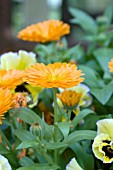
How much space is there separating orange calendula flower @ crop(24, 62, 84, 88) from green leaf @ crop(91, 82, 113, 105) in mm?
131

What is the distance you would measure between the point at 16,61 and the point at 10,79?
0.57ft

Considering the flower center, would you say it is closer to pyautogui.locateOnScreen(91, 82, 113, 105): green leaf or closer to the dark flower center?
the dark flower center

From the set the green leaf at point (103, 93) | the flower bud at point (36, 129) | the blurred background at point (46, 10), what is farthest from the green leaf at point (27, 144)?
the blurred background at point (46, 10)

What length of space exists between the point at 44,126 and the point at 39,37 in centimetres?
30

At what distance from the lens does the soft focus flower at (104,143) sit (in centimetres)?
58

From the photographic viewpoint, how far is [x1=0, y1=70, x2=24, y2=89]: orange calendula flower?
0.62m

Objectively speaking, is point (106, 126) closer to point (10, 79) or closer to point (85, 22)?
point (10, 79)

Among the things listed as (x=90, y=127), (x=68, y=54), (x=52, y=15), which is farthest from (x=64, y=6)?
(x=90, y=127)

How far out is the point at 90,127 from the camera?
73 cm

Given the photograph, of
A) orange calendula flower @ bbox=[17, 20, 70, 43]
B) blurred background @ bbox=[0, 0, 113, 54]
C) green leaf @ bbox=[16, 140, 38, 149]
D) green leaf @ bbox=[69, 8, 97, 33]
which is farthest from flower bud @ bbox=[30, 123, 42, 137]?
blurred background @ bbox=[0, 0, 113, 54]

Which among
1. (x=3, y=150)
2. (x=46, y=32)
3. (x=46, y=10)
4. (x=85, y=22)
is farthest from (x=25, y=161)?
(x=46, y=10)

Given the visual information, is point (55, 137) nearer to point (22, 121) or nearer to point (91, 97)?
point (22, 121)

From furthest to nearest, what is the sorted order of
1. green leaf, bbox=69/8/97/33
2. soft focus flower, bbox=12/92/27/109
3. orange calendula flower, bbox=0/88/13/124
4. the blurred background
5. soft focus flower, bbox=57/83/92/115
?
the blurred background < green leaf, bbox=69/8/97/33 < soft focus flower, bbox=57/83/92/115 < soft focus flower, bbox=12/92/27/109 < orange calendula flower, bbox=0/88/13/124

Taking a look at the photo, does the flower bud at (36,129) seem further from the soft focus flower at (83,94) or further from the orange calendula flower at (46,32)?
the orange calendula flower at (46,32)
